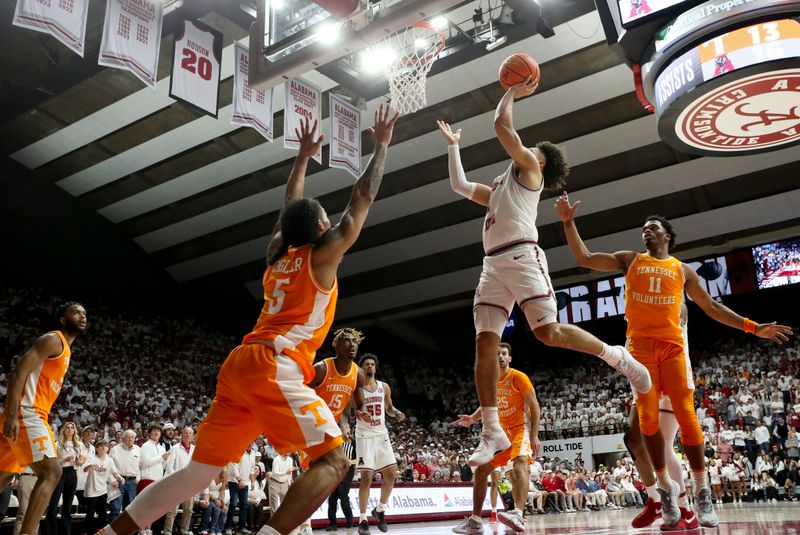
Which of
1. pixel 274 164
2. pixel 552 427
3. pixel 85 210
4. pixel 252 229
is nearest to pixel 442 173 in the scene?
pixel 274 164

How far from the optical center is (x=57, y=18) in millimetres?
9984

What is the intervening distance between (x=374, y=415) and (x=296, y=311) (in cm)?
571

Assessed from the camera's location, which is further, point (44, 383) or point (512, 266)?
point (44, 383)

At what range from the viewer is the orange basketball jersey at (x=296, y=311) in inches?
133

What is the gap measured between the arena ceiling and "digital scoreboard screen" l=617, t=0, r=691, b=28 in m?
6.09

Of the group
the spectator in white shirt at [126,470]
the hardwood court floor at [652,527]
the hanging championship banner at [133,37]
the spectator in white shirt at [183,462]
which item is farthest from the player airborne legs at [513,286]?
the hanging championship banner at [133,37]

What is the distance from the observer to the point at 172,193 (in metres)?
25.3

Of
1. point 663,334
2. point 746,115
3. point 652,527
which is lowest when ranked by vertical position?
point 652,527

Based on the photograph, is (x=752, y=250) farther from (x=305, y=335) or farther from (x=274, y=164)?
(x=305, y=335)

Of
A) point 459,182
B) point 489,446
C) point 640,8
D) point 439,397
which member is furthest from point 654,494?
point 439,397

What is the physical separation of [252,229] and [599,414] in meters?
14.6

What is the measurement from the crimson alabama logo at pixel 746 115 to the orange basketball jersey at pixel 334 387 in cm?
528

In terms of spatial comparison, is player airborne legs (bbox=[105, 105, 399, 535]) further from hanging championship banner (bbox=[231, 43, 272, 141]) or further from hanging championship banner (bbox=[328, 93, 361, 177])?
hanging championship banner (bbox=[328, 93, 361, 177])

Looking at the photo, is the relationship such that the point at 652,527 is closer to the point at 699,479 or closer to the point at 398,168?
the point at 699,479
